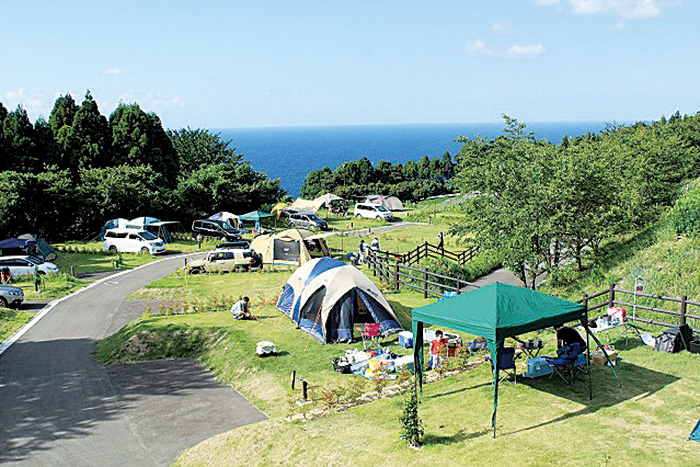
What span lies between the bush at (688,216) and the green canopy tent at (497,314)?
1181 centimetres

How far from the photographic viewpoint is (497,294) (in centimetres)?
1198

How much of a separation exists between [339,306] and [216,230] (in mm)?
26122

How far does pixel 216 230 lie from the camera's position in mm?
42188

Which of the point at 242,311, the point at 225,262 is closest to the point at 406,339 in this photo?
the point at 242,311

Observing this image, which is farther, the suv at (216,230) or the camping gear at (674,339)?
the suv at (216,230)

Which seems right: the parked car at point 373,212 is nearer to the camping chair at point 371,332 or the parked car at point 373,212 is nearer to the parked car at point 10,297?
the parked car at point 10,297

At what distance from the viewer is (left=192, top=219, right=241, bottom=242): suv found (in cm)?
4170

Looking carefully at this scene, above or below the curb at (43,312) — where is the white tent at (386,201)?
above

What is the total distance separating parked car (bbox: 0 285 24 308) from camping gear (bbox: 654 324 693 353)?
75.3ft

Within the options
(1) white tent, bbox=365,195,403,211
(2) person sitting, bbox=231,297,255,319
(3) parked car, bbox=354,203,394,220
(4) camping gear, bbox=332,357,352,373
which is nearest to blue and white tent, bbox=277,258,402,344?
(2) person sitting, bbox=231,297,255,319

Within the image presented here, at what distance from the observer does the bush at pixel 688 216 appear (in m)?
21.7

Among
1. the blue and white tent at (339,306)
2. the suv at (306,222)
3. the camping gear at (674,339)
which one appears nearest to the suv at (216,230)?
the suv at (306,222)

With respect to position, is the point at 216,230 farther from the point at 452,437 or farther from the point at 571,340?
the point at 452,437

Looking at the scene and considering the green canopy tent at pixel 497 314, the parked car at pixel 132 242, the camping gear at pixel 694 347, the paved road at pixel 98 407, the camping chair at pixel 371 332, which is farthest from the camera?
the parked car at pixel 132 242
